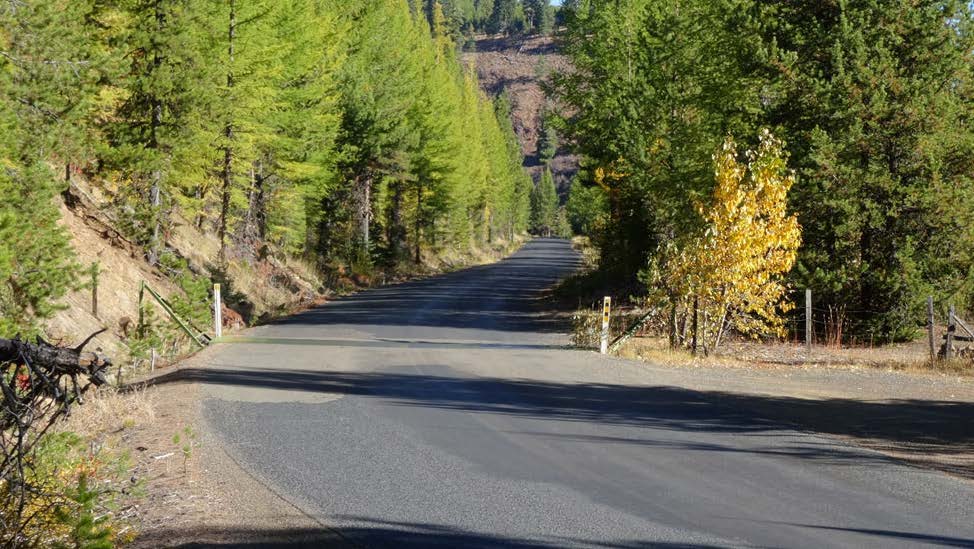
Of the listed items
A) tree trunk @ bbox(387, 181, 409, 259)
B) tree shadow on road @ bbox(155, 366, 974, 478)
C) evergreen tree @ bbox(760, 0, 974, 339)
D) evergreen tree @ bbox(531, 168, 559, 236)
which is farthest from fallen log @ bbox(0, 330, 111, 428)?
evergreen tree @ bbox(531, 168, 559, 236)

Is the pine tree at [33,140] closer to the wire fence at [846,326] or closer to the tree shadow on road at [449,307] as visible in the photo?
the tree shadow on road at [449,307]

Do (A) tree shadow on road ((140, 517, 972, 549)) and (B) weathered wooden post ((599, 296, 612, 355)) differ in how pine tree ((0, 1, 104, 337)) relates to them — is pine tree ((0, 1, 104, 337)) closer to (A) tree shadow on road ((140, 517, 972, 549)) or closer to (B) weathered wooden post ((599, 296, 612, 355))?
(A) tree shadow on road ((140, 517, 972, 549))

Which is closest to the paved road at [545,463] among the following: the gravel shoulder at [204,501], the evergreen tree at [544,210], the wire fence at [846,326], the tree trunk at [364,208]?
the gravel shoulder at [204,501]

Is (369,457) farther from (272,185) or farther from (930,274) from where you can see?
(272,185)

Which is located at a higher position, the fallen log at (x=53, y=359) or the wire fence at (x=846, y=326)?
the fallen log at (x=53, y=359)

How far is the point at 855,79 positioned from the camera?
81.2ft

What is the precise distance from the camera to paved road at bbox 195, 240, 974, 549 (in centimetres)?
731

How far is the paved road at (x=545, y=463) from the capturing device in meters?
7.31

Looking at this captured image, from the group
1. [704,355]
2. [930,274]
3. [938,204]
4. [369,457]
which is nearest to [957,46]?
[938,204]

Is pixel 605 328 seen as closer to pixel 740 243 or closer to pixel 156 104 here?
pixel 740 243

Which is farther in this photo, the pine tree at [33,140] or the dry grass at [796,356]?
the dry grass at [796,356]

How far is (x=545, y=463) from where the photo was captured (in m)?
9.57

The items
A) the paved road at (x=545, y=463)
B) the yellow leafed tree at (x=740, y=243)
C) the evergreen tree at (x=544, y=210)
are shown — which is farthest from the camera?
the evergreen tree at (x=544, y=210)

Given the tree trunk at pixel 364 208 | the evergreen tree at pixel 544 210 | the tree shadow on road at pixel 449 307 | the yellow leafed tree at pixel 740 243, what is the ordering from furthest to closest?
the evergreen tree at pixel 544 210, the tree trunk at pixel 364 208, the tree shadow on road at pixel 449 307, the yellow leafed tree at pixel 740 243
